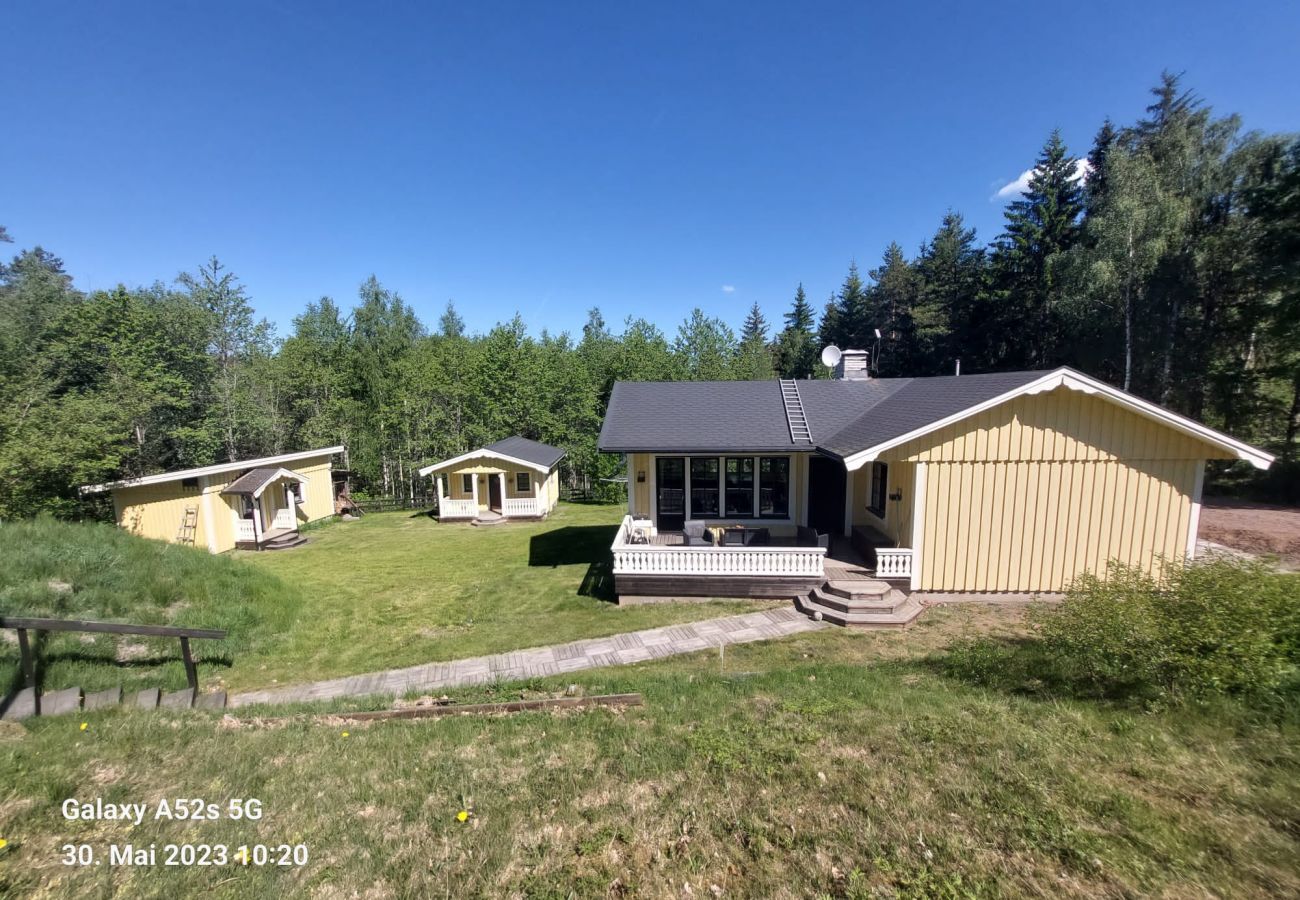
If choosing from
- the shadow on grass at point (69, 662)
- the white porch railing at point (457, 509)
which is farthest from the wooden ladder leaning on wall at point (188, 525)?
the shadow on grass at point (69, 662)

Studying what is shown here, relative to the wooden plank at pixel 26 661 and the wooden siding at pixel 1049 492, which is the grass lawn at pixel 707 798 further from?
the wooden siding at pixel 1049 492

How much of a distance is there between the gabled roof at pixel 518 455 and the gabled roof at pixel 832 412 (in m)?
8.64

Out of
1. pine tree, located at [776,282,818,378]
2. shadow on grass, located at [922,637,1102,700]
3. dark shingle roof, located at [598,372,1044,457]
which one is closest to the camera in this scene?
shadow on grass, located at [922,637,1102,700]

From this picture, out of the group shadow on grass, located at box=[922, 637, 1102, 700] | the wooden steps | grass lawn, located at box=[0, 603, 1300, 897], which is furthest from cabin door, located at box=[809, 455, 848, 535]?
grass lawn, located at box=[0, 603, 1300, 897]

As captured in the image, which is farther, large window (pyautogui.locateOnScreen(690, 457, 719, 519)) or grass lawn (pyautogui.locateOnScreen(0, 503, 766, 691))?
large window (pyautogui.locateOnScreen(690, 457, 719, 519))

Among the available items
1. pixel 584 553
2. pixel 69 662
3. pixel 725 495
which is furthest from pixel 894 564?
pixel 69 662

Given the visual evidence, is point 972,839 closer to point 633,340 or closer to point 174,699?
point 174,699

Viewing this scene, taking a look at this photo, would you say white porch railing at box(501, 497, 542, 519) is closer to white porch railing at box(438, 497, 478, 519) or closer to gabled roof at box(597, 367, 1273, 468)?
white porch railing at box(438, 497, 478, 519)

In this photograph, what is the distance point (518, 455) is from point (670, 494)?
39.1ft

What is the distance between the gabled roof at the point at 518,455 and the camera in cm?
2248

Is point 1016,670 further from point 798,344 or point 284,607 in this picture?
point 798,344

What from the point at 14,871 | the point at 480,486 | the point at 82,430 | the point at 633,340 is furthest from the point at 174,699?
the point at 633,340

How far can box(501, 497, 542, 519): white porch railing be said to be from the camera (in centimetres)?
2312

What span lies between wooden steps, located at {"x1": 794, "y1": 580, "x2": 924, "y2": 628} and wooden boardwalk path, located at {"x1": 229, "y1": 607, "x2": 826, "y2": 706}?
13.0 inches
